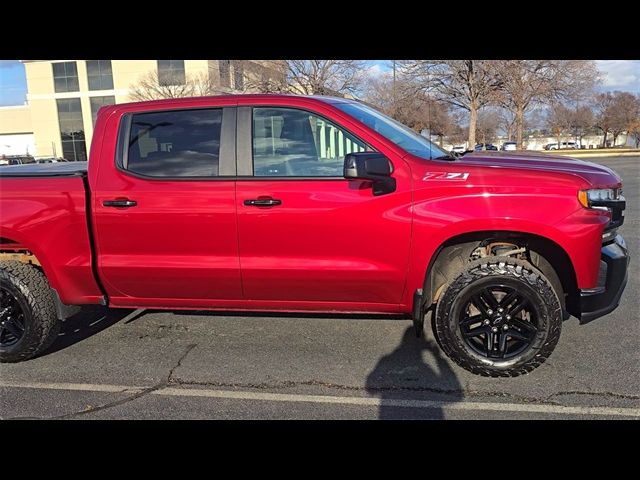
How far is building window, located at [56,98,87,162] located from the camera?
53094 mm

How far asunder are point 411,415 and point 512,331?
992 mm

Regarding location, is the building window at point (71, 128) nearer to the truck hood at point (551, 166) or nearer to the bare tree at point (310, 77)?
the bare tree at point (310, 77)

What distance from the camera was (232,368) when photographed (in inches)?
151

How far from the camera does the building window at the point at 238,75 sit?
85.1 ft

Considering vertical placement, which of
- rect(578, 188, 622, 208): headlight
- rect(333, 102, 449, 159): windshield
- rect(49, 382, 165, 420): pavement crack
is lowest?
rect(49, 382, 165, 420): pavement crack

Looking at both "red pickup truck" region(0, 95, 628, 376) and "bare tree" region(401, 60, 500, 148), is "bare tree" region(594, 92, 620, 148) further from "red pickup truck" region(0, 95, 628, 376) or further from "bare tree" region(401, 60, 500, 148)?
"red pickup truck" region(0, 95, 628, 376)

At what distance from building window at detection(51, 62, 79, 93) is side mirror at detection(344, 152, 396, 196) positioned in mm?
56662

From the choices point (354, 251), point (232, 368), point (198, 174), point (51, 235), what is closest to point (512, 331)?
point (354, 251)

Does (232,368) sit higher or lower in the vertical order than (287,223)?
lower

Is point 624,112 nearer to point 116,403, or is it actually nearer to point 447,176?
point 447,176

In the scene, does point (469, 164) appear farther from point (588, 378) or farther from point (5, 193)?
point (5, 193)

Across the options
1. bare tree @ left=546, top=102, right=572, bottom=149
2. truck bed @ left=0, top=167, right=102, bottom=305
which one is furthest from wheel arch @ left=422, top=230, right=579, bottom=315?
bare tree @ left=546, top=102, right=572, bottom=149

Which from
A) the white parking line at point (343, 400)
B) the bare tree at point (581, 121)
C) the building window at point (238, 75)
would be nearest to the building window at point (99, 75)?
the building window at point (238, 75)

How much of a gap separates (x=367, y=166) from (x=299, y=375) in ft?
5.17
